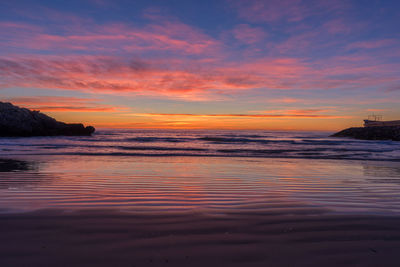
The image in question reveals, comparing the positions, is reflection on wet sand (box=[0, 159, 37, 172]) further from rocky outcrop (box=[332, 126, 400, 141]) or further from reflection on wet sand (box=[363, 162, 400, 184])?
rocky outcrop (box=[332, 126, 400, 141])

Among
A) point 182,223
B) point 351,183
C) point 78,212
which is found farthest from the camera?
point 351,183

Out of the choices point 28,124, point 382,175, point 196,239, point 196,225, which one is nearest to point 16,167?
point 196,225

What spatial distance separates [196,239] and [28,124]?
47.0 m

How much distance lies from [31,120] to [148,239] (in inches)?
1871

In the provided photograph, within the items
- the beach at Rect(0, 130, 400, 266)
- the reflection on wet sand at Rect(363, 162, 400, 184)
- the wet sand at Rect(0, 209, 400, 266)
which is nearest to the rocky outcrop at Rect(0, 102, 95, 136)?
Result: the beach at Rect(0, 130, 400, 266)

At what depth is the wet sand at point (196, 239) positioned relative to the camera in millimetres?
2447

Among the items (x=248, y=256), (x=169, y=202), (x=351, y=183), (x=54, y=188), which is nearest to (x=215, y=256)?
(x=248, y=256)

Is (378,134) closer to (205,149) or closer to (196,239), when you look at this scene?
(205,149)

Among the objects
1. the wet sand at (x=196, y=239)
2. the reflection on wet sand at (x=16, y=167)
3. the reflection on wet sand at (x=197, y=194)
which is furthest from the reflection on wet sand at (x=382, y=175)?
the reflection on wet sand at (x=16, y=167)

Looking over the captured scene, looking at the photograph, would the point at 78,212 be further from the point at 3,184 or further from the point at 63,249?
the point at 3,184

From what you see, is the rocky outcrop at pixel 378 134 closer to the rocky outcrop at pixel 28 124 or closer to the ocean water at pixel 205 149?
the ocean water at pixel 205 149

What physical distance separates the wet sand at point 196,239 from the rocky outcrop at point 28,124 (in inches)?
1735

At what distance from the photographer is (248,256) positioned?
253cm

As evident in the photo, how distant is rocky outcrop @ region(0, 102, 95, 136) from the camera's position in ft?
128
